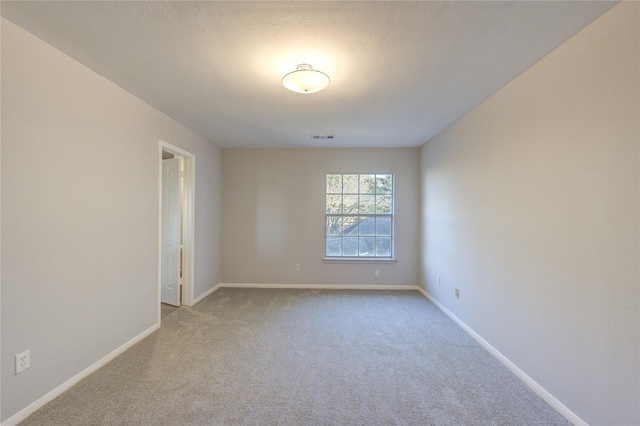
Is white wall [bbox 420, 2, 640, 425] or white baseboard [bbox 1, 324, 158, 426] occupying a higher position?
white wall [bbox 420, 2, 640, 425]

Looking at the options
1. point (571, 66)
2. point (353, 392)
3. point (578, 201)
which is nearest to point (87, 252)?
point (353, 392)

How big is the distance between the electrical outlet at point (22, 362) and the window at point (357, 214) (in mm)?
3625

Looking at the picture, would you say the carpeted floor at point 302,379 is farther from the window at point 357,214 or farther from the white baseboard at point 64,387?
the window at point 357,214

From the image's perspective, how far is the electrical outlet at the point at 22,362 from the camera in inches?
65.0

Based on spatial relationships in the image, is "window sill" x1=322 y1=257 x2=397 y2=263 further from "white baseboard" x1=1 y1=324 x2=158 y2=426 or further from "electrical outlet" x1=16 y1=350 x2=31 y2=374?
"electrical outlet" x1=16 y1=350 x2=31 y2=374

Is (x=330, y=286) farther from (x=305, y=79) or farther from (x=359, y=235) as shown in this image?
(x=305, y=79)

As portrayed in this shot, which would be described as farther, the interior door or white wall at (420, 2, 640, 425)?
the interior door

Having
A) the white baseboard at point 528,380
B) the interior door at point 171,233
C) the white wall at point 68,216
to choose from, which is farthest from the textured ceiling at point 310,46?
the white baseboard at point 528,380

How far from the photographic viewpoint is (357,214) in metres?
4.77

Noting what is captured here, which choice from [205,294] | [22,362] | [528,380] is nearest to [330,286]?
[205,294]

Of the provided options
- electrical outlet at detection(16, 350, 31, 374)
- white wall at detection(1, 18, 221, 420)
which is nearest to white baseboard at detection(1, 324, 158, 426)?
white wall at detection(1, 18, 221, 420)

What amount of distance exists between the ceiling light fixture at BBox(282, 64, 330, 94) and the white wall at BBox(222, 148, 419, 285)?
104 inches

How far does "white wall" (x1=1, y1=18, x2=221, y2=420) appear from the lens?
1631 mm

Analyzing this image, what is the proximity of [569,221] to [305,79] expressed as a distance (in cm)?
202
